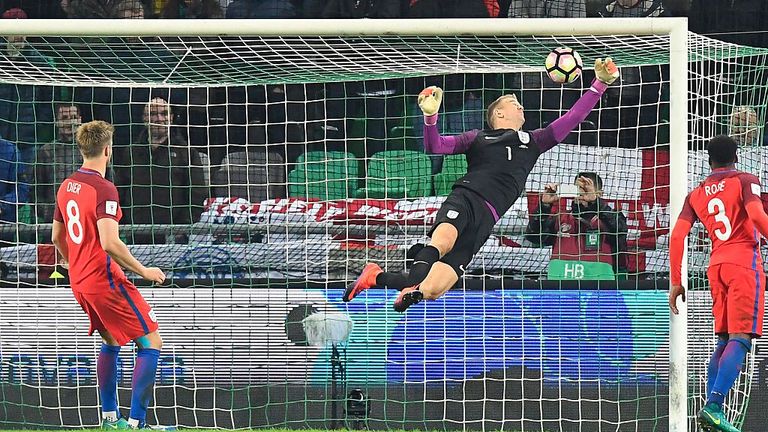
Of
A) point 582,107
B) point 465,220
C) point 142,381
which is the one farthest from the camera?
point 465,220

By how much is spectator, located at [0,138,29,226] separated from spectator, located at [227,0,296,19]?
2346 mm

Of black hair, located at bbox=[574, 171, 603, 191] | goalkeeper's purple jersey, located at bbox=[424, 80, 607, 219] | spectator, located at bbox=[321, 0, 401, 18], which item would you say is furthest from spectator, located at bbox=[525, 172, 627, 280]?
spectator, located at bbox=[321, 0, 401, 18]

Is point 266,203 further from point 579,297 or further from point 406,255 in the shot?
point 579,297

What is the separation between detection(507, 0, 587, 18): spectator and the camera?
33.3 ft

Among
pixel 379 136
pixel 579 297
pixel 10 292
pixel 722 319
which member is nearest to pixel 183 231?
pixel 10 292

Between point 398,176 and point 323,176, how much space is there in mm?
591

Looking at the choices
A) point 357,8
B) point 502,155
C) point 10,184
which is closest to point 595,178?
point 502,155

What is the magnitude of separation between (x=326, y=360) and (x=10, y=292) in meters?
2.31

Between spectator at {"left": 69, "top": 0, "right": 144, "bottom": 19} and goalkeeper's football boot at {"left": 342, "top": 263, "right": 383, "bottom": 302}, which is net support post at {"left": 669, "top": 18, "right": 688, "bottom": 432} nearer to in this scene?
goalkeeper's football boot at {"left": 342, "top": 263, "right": 383, "bottom": 302}

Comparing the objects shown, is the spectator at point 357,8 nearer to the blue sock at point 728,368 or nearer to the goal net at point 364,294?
the goal net at point 364,294

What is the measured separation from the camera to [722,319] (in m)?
6.94

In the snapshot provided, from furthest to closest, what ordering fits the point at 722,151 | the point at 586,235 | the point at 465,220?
the point at 586,235, the point at 465,220, the point at 722,151

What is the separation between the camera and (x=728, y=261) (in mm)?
6855

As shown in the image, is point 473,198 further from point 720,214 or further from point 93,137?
point 93,137
